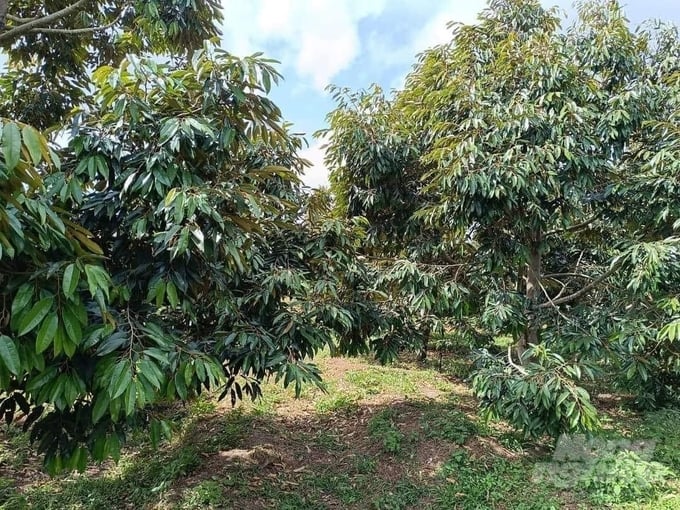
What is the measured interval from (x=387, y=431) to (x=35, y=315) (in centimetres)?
359

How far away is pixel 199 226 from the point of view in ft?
6.29

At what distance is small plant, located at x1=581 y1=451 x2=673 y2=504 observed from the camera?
3166mm

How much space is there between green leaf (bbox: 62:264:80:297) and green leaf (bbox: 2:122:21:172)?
1.27 ft

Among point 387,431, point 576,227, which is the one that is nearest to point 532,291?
point 576,227

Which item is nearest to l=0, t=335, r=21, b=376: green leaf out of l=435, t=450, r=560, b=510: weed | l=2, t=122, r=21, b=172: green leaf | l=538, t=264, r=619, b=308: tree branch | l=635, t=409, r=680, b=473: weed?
l=2, t=122, r=21, b=172: green leaf

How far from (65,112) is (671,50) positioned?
5.66 m

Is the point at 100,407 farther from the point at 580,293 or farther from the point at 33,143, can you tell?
the point at 580,293

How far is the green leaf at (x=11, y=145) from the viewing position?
1.19 meters

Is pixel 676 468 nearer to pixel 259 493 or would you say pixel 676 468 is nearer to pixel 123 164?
pixel 259 493

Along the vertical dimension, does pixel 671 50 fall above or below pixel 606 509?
above

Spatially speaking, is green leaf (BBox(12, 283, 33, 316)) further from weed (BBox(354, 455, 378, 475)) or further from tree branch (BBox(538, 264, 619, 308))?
tree branch (BBox(538, 264, 619, 308))

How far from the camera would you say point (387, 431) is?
4.31 meters

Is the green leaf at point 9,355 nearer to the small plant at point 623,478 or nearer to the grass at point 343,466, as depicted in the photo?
the grass at point 343,466

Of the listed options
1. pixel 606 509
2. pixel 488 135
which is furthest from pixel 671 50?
pixel 606 509
